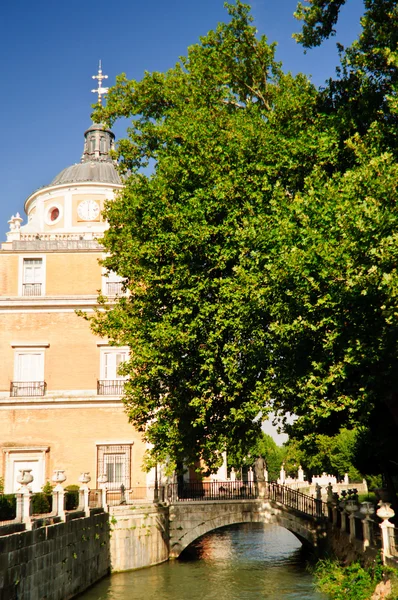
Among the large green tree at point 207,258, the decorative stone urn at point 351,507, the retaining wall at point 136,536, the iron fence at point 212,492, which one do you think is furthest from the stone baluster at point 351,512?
the iron fence at point 212,492

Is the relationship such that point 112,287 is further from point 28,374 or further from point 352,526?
point 352,526

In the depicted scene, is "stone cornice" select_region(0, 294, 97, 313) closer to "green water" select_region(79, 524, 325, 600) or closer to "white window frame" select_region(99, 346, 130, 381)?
"white window frame" select_region(99, 346, 130, 381)

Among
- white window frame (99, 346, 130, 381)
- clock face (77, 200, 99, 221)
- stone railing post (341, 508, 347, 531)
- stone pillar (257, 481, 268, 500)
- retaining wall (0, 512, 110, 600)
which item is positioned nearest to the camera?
retaining wall (0, 512, 110, 600)

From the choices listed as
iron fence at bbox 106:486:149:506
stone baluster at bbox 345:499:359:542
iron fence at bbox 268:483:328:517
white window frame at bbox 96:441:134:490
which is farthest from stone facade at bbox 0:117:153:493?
stone baluster at bbox 345:499:359:542

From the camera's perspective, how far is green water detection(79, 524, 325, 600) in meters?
21.4

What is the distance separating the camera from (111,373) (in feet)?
103

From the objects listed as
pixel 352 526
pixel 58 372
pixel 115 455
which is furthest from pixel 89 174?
pixel 352 526

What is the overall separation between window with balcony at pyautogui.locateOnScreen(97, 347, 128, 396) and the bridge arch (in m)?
5.61

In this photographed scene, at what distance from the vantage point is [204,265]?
20.8 meters

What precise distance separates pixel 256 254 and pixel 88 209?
25.4 metres

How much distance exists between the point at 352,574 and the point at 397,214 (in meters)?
9.41

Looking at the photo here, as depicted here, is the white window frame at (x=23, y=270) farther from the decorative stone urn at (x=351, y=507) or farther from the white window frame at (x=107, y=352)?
the decorative stone urn at (x=351, y=507)

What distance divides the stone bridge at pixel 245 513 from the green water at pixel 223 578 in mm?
1067

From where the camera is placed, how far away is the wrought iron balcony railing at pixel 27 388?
30859mm
